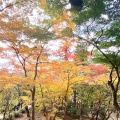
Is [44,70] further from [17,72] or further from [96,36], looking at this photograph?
[96,36]

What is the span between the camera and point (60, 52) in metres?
13.0

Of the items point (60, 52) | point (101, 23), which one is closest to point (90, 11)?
point (101, 23)

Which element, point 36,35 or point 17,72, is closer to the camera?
point 36,35

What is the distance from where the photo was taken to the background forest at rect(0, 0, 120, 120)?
5617 mm

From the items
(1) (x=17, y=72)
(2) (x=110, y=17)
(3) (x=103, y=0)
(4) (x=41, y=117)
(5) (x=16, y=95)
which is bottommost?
(4) (x=41, y=117)

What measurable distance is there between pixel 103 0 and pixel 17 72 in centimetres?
898

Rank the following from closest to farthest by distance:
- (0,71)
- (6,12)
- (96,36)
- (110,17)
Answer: (110,17), (96,36), (6,12), (0,71)

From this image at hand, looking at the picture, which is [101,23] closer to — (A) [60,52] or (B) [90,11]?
(B) [90,11]

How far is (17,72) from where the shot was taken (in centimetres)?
1256

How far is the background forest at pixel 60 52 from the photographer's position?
18.4 feet

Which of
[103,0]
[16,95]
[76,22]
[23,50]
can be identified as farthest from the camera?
[16,95]

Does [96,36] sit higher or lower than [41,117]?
higher

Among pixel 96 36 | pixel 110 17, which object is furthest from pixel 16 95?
pixel 110 17

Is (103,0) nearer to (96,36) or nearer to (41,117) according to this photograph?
(96,36)
